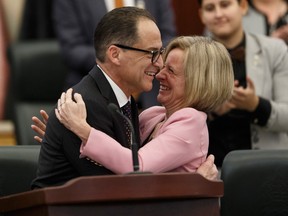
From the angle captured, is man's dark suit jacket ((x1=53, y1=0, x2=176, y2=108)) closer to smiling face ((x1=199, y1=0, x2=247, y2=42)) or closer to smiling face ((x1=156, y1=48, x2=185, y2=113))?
smiling face ((x1=199, y1=0, x2=247, y2=42))

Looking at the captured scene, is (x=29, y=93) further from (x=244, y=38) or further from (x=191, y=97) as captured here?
(x=191, y=97)

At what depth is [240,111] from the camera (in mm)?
5980

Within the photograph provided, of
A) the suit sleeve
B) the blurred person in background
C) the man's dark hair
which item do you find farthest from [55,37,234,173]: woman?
the blurred person in background

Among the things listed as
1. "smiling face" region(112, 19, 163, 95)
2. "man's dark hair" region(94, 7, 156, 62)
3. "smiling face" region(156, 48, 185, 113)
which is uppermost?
"man's dark hair" region(94, 7, 156, 62)

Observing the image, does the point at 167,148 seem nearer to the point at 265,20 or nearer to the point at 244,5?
the point at 244,5

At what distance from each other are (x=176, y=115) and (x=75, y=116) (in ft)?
1.40

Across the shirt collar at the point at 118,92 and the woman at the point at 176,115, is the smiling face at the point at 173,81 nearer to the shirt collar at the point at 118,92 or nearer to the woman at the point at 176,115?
the woman at the point at 176,115

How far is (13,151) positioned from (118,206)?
115 centimetres

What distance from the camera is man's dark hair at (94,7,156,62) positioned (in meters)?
4.44

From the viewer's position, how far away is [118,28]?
445 cm

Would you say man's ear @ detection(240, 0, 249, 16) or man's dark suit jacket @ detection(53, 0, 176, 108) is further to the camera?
man's dark suit jacket @ detection(53, 0, 176, 108)

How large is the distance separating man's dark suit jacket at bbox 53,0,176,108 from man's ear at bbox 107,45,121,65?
2.03m

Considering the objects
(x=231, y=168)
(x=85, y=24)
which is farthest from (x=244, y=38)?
(x=231, y=168)

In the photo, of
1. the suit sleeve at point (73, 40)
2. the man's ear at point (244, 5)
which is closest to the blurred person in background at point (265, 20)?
the man's ear at point (244, 5)
